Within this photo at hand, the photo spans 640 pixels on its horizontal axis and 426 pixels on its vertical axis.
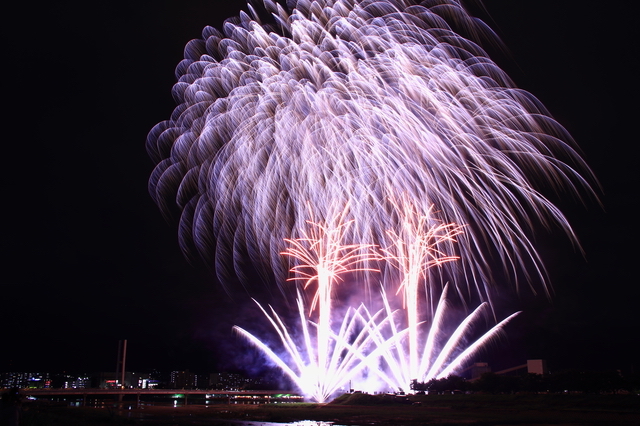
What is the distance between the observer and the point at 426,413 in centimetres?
3978

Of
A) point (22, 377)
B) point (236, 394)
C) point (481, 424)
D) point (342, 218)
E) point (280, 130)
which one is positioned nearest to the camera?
point (481, 424)

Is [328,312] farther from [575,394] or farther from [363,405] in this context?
[575,394]

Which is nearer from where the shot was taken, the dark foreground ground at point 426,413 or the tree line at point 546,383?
the dark foreground ground at point 426,413

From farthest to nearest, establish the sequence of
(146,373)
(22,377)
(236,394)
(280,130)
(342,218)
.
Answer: (22,377)
(146,373)
(236,394)
(342,218)
(280,130)

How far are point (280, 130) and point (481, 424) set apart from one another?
72.6ft

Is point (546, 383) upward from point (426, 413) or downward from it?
upward

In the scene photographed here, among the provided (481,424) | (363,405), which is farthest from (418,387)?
(481,424)

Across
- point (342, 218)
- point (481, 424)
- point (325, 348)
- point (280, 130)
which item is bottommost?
point (481, 424)

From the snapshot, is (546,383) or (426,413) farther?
(546,383)

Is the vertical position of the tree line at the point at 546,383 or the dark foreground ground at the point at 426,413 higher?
the tree line at the point at 546,383

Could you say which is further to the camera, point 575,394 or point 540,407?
point 575,394

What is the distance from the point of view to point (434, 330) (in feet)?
146

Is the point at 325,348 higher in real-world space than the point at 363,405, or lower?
higher

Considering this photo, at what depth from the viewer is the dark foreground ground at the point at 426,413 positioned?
33.4m
